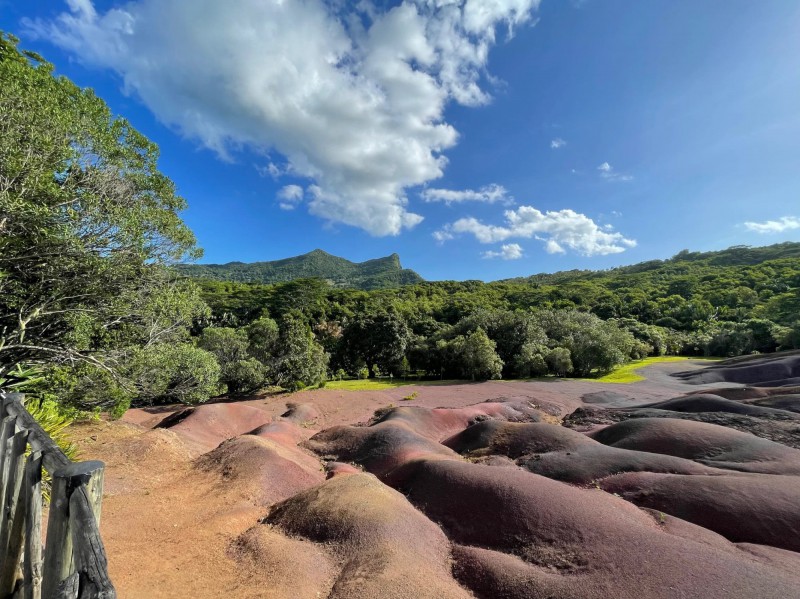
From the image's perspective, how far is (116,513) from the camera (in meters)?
8.96

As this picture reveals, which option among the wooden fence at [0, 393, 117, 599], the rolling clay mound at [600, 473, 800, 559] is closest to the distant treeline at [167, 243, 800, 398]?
the rolling clay mound at [600, 473, 800, 559]

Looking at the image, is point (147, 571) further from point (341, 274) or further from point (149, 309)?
point (341, 274)

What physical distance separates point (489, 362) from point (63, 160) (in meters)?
38.4

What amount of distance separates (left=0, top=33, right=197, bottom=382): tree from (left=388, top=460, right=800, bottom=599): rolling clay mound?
1128cm

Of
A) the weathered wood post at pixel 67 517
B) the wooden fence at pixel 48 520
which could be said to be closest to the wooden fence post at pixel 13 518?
the wooden fence at pixel 48 520

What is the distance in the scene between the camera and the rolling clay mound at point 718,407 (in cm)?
1919

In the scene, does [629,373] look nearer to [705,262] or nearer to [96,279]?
[96,279]

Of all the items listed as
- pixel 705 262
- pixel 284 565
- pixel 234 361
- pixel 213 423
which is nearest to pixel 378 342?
pixel 234 361

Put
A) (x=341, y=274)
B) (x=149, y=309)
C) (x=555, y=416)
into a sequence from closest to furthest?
1. (x=149, y=309)
2. (x=555, y=416)
3. (x=341, y=274)

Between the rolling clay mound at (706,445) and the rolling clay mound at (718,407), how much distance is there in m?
5.87

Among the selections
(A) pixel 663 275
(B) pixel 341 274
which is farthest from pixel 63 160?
(B) pixel 341 274

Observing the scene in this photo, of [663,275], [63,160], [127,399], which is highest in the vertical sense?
[663,275]

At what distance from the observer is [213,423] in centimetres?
2061

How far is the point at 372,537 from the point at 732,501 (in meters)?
9.06
